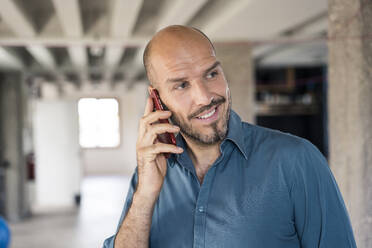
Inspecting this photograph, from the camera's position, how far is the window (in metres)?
15.6

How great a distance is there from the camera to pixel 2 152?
8.71 m

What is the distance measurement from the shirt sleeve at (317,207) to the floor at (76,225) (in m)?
6.23

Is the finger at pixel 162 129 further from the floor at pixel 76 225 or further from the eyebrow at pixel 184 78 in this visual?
the floor at pixel 76 225

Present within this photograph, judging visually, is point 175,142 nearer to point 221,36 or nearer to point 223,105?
point 223,105

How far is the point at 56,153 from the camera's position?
10.2 m

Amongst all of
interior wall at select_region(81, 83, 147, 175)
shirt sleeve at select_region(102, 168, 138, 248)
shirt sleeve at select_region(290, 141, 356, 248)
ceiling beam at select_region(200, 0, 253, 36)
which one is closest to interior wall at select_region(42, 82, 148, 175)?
interior wall at select_region(81, 83, 147, 175)

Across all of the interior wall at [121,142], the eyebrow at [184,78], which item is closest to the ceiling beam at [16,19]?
the eyebrow at [184,78]

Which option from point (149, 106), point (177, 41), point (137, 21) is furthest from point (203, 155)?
point (137, 21)

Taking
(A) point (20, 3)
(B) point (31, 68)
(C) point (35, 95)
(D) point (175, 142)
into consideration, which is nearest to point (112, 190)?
(C) point (35, 95)

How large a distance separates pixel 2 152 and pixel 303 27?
6.31 metres

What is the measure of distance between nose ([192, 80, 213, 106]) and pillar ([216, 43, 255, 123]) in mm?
4558

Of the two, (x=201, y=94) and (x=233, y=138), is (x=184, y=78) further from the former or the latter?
(x=233, y=138)

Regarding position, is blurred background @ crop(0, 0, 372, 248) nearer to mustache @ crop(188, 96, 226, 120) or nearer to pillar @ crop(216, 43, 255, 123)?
pillar @ crop(216, 43, 255, 123)

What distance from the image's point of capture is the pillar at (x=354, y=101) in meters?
2.68
